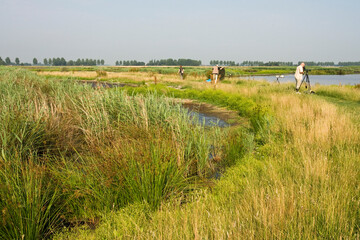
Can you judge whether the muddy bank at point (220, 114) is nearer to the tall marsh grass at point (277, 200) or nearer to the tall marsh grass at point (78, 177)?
the tall marsh grass at point (277, 200)

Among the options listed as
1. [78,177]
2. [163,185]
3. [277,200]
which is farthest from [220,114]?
[277,200]

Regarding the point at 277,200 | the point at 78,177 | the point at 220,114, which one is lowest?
the point at 220,114

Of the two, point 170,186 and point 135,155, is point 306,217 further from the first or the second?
point 135,155

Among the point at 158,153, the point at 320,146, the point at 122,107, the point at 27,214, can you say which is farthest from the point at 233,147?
the point at 27,214

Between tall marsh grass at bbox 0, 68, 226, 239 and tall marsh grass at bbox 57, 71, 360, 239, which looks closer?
tall marsh grass at bbox 57, 71, 360, 239

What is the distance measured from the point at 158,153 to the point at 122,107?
2535 millimetres

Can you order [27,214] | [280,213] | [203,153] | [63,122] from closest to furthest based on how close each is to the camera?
[280,213] < [27,214] < [203,153] < [63,122]

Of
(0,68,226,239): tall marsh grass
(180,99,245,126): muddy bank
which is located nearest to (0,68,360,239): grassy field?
(0,68,226,239): tall marsh grass

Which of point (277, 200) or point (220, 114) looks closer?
point (277, 200)

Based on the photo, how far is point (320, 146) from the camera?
16.9 feet

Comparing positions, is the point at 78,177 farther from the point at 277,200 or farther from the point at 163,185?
the point at 277,200

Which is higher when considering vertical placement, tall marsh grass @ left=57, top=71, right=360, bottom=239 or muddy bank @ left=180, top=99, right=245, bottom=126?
tall marsh grass @ left=57, top=71, right=360, bottom=239

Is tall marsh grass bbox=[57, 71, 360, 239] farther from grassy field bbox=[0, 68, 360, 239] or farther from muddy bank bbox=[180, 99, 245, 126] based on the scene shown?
muddy bank bbox=[180, 99, 245, 126]

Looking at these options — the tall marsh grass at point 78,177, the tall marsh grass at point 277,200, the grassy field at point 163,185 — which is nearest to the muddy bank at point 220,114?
the tall marsh grass at point 277,200
